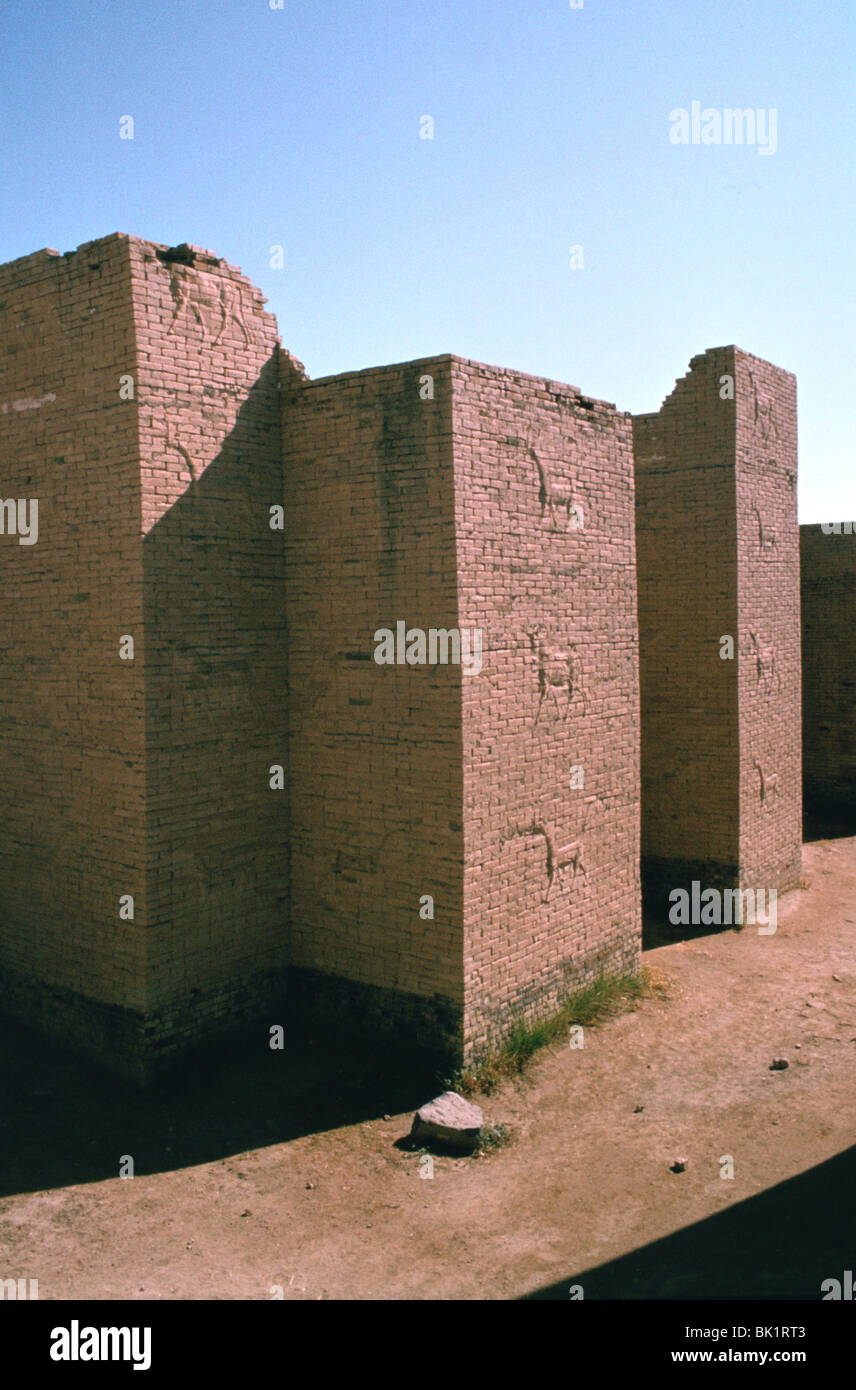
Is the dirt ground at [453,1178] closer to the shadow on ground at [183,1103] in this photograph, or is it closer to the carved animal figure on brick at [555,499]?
the shadow on ground at [183,1103]

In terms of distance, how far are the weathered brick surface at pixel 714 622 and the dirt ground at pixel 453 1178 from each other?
3.17 m

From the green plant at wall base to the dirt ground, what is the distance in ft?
0.47

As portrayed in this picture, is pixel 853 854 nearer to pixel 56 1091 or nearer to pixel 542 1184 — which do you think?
pixel 542 1184

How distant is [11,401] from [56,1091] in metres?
5.75

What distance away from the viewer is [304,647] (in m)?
8.58

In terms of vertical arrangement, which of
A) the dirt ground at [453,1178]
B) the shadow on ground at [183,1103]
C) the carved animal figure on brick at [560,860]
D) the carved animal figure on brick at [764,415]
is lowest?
the dirt ground at [453,1178]

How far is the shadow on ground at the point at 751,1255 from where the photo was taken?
5.28 metres

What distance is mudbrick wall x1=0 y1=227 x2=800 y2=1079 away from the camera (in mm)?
7582

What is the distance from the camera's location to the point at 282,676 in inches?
340


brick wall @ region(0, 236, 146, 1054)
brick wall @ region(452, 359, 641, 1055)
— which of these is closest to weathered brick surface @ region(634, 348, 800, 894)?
brick wall @ region(452, 359, 641, 1055)

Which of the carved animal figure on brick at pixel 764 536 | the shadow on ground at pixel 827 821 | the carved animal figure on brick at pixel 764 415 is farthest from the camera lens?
the shadow on ground at pixel 827 821

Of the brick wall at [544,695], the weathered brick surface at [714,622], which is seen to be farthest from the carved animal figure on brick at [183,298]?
the weathered brick surface at [714,622]

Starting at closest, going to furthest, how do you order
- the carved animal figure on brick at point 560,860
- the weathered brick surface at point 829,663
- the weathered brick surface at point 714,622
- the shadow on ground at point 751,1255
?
the shadow on ground at point 751,1255 → the carved animal figure on brick at point 560,860 → the weathered brick surface at point 714,622 → the weathered brick surface at point 829,663

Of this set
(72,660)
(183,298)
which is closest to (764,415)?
(183,298)
